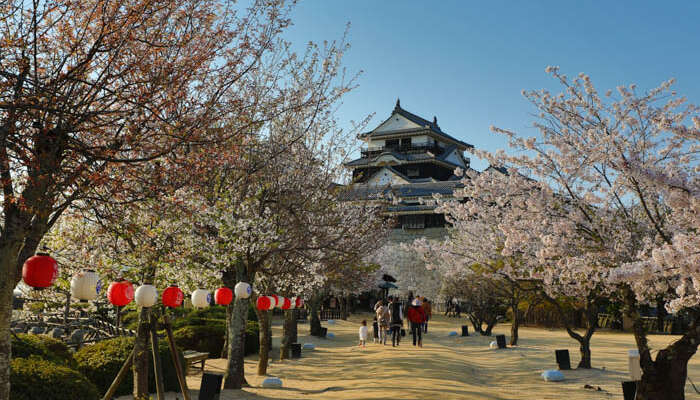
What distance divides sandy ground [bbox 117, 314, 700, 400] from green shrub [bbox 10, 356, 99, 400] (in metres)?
3.07

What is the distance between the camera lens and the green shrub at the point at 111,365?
423 inches

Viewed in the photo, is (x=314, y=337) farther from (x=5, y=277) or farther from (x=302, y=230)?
(x=5, y=277)

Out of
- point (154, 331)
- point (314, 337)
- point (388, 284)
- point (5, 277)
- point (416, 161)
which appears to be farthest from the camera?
point (416, 161)

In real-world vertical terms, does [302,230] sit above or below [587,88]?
below

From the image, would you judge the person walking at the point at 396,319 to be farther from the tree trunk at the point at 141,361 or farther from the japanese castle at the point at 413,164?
the japanese castle at the point at 413,164

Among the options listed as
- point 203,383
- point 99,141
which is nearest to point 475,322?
point 203,383

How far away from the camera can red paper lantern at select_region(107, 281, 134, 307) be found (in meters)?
7.80

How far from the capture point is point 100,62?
588cm

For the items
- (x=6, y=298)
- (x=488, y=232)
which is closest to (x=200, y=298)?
(x=6, y=298)

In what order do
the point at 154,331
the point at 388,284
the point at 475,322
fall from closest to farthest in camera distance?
the point at 154,331 → the point at 475,322 → the point at 388,284

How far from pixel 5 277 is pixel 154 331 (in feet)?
9.32

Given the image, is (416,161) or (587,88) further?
(416,161)

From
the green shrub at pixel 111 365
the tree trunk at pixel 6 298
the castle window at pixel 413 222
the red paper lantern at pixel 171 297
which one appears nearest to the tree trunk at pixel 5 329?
the tree trunk at pixel 6 298

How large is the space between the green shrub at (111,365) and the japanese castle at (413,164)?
3397cm
